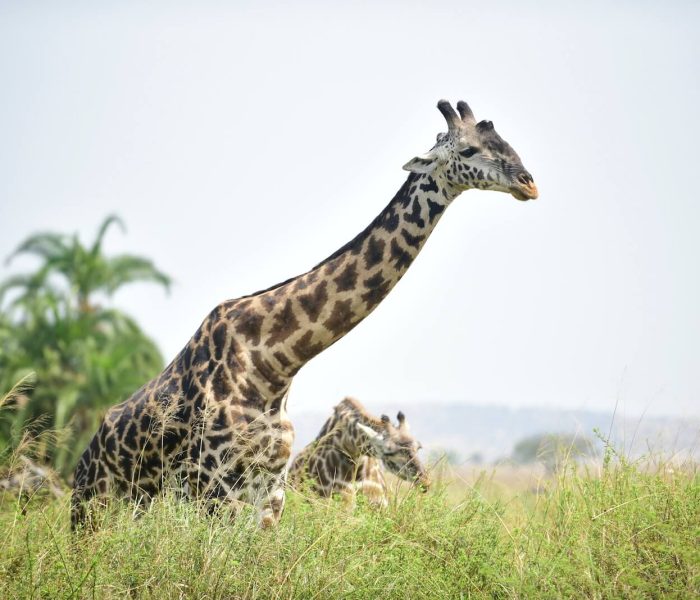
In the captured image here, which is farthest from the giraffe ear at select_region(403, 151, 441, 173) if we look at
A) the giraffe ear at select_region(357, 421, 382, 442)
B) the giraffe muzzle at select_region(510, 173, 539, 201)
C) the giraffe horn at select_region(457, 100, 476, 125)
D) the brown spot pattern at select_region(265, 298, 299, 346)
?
the giraffe ear at select_region(357, 421, 382, 442)

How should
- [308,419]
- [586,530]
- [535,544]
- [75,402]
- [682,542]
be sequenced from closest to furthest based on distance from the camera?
[682,542] < [586,530] < [535,544] < [308,419] < [75,402]

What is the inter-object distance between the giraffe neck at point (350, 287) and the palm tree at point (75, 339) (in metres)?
14.7

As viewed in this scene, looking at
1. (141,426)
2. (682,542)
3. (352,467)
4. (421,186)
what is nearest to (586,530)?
(682,542)

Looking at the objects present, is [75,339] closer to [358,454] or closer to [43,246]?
[43,246]

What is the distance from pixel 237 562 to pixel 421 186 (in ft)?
9.40

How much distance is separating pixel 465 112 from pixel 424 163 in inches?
20.5

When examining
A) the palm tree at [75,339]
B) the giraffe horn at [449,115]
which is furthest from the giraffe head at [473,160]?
the palm tree at [75,339]

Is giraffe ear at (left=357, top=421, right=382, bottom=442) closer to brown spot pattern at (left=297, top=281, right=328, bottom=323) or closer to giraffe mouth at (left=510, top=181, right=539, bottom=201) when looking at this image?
brown spot pattern at (left=297, top=281, right=328, bottom=323)

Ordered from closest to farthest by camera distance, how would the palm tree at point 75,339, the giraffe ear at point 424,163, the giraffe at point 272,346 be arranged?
the giraffe at point 272,346 → the giraffe ear at point 424,163 → the palm tree at point 75,339

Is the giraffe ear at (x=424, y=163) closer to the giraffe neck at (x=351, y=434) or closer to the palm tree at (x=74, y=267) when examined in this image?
the giraffe neck at (x=351, y=434)

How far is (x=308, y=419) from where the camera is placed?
39.0ft

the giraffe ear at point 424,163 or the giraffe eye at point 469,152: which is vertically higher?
the giraffe eye at point 469,152

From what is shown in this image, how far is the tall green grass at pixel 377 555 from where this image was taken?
5.94m

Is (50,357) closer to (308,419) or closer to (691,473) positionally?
(308,419)
